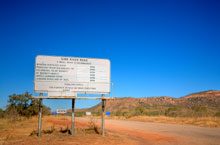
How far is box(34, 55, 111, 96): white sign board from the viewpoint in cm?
1259

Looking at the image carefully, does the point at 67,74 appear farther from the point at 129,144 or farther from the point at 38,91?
the point at 129,144

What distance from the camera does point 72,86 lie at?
42.5ft

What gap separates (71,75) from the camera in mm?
12984

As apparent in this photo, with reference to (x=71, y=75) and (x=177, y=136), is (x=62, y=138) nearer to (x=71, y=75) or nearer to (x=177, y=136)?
(x=71, y=75)

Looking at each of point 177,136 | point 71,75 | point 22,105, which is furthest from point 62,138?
point 22,105

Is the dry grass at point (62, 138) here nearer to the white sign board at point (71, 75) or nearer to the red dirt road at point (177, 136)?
the red dirt road at point (177, 136)

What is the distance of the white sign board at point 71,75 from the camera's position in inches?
496

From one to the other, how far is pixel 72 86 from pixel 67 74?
0.80 metres

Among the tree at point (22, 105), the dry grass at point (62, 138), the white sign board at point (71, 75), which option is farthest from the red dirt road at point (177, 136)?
the tree at point (22, 105)

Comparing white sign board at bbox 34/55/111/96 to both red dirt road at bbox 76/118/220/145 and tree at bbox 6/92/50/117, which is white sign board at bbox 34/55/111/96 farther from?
tree at bbox 6/92/50/117

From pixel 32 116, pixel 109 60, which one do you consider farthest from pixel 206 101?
pixel 109 60

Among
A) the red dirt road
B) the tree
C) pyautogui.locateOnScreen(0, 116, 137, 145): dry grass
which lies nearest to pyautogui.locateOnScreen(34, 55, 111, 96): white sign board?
pyautogui.locateOnScreen(0, 116, 137, 145): dry grass

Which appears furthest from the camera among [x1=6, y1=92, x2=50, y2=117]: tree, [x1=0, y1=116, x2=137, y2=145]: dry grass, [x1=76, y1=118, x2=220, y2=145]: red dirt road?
[x1=6, y1=92, x2=50, y2=117]: tree

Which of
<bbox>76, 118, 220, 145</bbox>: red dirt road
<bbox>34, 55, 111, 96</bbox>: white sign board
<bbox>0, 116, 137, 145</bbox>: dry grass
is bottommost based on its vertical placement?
<bbox>76, 118, 220, 145</bbox>: red dirt road
